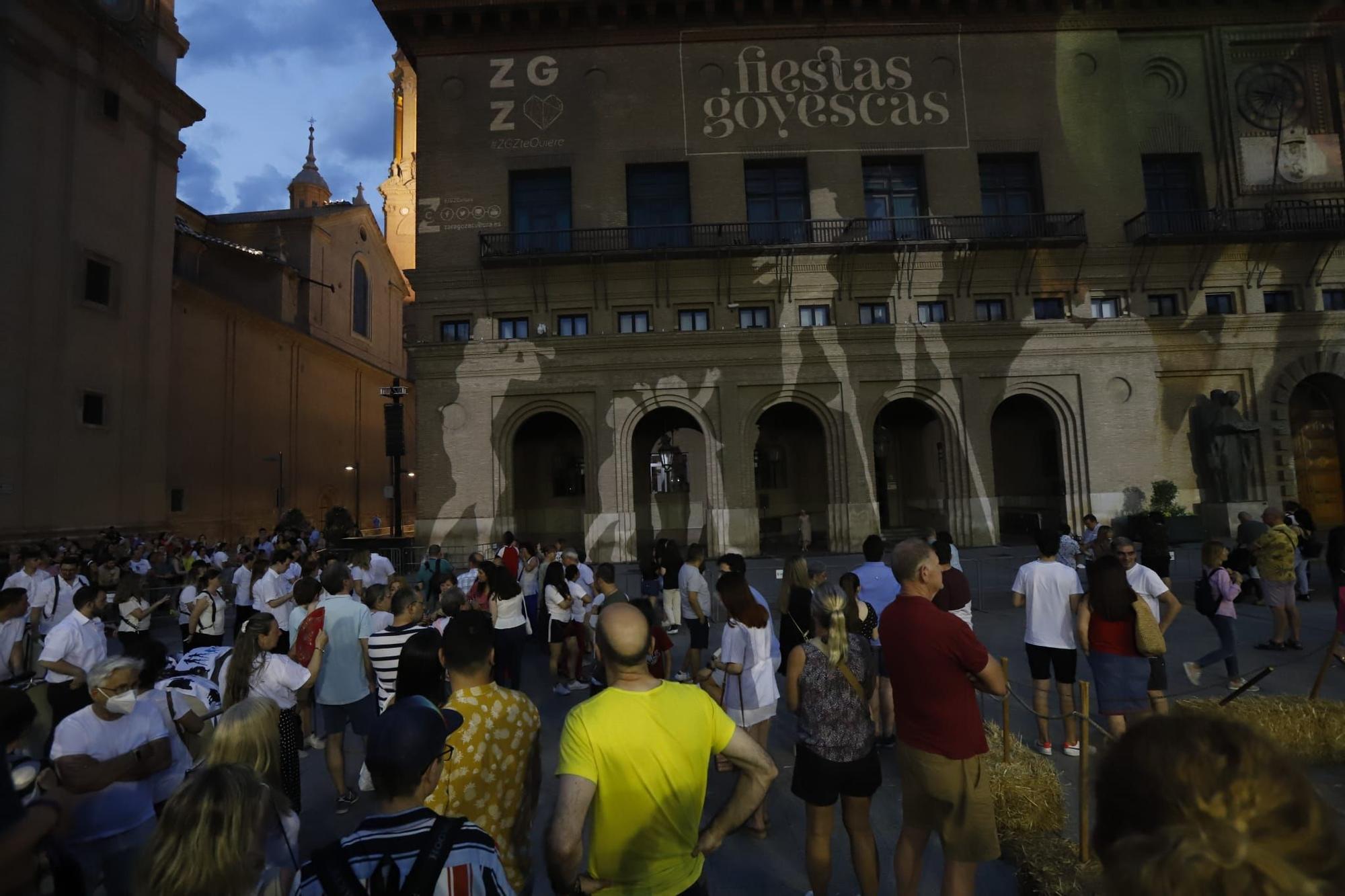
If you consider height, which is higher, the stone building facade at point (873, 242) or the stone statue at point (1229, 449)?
the stone building facade at point (873, 242)

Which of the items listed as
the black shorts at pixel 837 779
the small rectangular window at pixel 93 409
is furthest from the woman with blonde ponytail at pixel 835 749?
the small rectangular window at pixel 93 409

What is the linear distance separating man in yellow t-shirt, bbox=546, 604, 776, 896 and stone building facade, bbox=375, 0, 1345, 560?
20.2m

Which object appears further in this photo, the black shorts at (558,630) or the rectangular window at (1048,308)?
the rectangular window at (1048,308)

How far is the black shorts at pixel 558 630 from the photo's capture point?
8938mm

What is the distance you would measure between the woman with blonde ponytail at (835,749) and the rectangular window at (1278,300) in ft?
97.3

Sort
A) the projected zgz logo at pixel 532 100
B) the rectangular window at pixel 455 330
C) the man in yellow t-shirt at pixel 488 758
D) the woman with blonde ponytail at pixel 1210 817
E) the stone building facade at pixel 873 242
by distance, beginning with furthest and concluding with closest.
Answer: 1. the projected zgz logo at pixel 532 100
2. the rectangular window at pixel 455 330
3. the stone building facade at pixel 873 242
4. the man in yellow t-shirt at pixel 488 758
5. the woman with blonde ponytail at pixel 1210 817

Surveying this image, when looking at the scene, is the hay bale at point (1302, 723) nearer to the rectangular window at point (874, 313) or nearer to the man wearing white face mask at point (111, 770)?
the man wearing white face mask at point (111, 770)

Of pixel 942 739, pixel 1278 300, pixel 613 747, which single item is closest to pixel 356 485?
pixel 942 739

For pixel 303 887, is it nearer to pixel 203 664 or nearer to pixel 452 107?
pixel 203 664

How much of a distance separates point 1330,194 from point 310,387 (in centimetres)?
4438

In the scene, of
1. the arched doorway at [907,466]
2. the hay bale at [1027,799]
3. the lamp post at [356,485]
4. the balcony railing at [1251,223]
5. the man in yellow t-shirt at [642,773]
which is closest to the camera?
the man in yellow t-shirt at [642,773]

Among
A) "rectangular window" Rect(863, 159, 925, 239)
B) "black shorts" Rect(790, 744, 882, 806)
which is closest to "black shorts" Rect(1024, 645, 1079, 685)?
"black shorts" Rect(790, 744, 882, 806)

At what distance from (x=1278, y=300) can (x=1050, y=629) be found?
1063 inches

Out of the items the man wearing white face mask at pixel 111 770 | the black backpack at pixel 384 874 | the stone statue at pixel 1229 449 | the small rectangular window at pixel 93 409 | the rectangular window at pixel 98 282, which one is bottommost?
the man wearing white face mask at pixel 111 770
